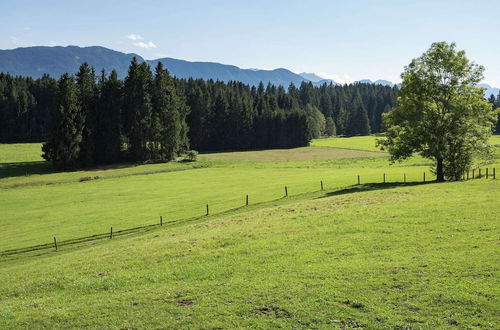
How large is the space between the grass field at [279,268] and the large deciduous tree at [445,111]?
22.4 ft

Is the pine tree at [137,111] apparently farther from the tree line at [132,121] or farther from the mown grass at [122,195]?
the mown grass at [122,195]

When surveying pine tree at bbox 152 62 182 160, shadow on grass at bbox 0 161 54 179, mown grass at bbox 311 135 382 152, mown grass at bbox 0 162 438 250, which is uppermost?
pine tree at bbox 152 62 182 160

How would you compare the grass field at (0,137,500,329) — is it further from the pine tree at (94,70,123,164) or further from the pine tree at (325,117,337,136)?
the pine tree at (325,117,337,136)

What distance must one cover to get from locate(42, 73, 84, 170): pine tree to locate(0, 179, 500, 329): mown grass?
61280mm

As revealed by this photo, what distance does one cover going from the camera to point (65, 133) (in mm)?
84812

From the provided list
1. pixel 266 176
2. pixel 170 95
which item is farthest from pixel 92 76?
pixel 266 176

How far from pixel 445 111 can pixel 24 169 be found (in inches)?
3168

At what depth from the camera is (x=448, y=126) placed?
Answer: 45062mm

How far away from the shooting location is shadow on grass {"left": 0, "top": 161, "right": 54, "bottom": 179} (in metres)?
77.5

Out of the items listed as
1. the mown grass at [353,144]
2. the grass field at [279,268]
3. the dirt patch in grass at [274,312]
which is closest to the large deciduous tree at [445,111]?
the grass field at [279,268]

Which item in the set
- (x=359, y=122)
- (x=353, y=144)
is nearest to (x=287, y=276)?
(x=353, y=144)

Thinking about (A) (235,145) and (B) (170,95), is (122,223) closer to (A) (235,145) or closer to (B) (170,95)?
(B) (170,95)

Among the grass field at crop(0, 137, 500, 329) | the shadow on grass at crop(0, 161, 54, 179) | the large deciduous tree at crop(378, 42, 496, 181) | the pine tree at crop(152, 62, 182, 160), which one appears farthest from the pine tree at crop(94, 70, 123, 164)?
the large deciduous tree at crop(378, 42, 496, 181)

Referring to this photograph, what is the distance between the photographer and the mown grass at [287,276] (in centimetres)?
1287
